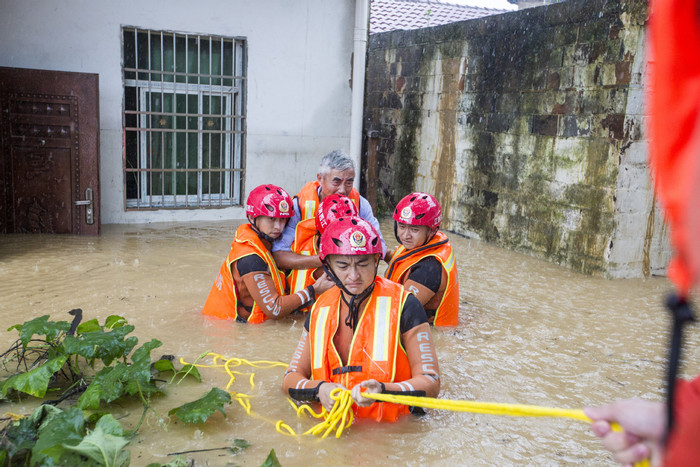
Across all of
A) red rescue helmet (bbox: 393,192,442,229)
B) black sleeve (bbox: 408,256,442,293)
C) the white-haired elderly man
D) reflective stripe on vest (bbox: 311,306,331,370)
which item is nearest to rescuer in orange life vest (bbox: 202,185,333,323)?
the white-haired elderly man

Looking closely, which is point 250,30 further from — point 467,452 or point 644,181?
point 467,452

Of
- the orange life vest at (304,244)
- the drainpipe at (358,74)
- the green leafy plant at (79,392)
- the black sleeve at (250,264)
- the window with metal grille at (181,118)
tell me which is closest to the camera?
the green leafy plant at (79,392)

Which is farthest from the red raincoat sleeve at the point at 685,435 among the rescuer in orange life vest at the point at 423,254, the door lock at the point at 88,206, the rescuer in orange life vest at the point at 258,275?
the door lock at the point at 88,206

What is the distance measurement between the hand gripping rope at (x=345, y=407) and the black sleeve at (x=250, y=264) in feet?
2.41

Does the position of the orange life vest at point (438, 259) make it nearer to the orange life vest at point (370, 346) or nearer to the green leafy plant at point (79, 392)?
the orange life vest at point (370, 346)

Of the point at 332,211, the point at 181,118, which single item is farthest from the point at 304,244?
the point at 181,118

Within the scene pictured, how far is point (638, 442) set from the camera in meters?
1.39

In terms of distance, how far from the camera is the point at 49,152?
852 centimetres

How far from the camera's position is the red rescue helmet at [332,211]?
5.16 meters

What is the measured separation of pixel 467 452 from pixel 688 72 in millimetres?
2946

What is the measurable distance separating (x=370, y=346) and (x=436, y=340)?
193 cm

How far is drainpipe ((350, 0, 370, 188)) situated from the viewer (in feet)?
33.0

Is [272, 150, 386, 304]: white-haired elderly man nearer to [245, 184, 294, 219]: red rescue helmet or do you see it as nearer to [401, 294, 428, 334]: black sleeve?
[245, 184, 294, 219]: red rescue helmet

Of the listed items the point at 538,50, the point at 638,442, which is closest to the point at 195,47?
the point at 538,50
